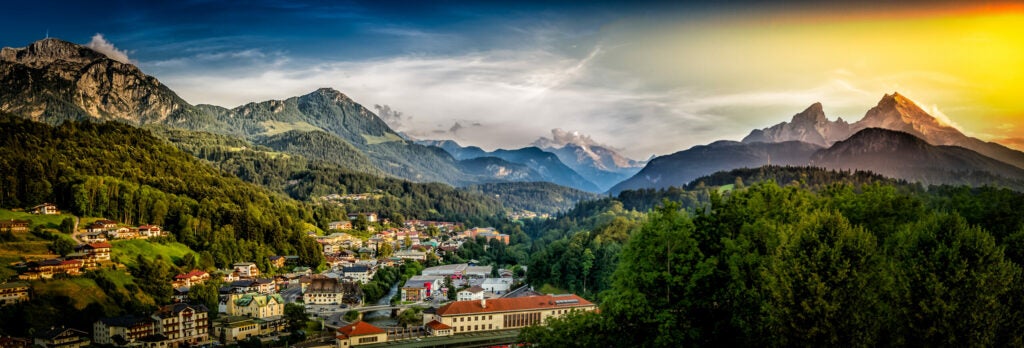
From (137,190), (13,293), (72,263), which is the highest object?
(137,190)

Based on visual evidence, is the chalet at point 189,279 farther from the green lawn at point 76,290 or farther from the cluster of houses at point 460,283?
the cluster of houses at point 460,283

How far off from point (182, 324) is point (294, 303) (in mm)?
11962

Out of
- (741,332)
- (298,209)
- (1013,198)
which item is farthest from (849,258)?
(298,209)

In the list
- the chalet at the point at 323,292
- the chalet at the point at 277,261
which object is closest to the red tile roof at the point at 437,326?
the chalet at the point at 323,292

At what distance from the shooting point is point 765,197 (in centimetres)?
2170

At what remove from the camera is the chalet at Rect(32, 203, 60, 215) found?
6303 centimetres

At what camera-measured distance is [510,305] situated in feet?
158

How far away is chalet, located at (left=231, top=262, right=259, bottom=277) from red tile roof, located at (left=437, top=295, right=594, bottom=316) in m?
28.4

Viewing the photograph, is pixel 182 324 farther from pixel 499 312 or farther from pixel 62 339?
pixel 499 312

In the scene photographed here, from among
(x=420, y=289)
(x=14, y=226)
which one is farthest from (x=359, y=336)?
(x=14, y=226)

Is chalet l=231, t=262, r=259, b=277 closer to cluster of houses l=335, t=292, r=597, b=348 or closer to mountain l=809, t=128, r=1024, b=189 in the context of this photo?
cluster of houses l=335, t=292, r=597, b=348

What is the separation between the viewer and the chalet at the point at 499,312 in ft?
153

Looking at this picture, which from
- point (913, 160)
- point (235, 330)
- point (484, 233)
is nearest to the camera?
point (235, 330)

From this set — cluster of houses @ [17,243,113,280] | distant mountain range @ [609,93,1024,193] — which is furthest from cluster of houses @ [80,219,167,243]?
distant mountain range @ [609,93,1024,193]
